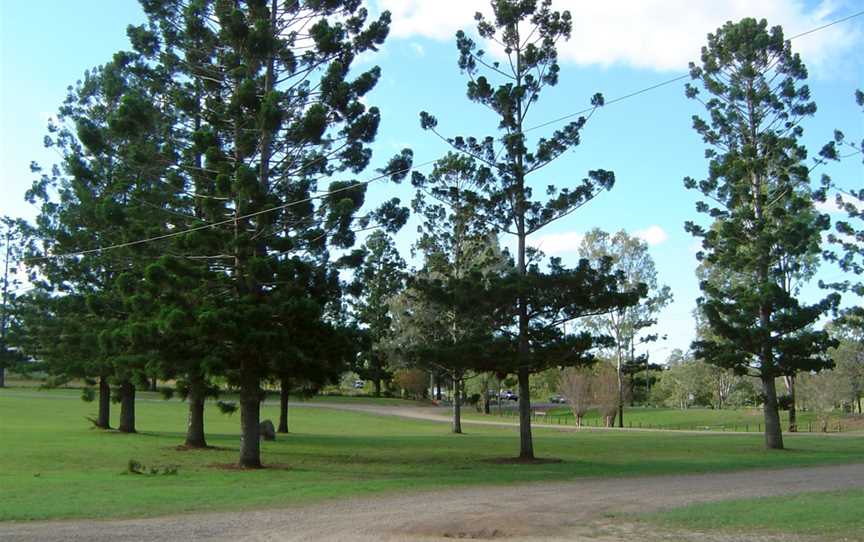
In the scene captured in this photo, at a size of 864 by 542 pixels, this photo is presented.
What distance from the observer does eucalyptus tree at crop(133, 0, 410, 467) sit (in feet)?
68.7

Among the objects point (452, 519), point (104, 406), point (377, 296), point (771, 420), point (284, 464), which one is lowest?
point (284, 464)

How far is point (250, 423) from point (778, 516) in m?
14.5

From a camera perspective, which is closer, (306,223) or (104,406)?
(306,223)

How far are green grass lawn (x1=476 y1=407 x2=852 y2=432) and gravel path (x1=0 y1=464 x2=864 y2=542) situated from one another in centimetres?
3903

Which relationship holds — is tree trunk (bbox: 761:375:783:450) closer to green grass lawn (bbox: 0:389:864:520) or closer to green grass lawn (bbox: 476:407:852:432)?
green grass lawn (bbox: 0:389:864:520)

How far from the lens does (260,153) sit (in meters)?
23.4

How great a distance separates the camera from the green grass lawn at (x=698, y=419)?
→ 5466cm

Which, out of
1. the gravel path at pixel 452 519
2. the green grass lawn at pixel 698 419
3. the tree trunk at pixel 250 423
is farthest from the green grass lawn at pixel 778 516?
the green grass lawn at pixel 698 419

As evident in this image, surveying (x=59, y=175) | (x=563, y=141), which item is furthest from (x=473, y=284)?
(x=59, y=175)

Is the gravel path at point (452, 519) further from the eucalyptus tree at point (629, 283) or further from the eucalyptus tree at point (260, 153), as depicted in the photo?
the eucalyptus tree at point (629, 283)

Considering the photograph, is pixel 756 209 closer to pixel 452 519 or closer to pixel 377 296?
pixel 452 519

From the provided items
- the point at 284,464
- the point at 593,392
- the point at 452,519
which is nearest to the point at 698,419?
the point at 593,392

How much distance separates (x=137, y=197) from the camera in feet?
78.7

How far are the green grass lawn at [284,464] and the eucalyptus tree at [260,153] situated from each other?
358 centimetres
